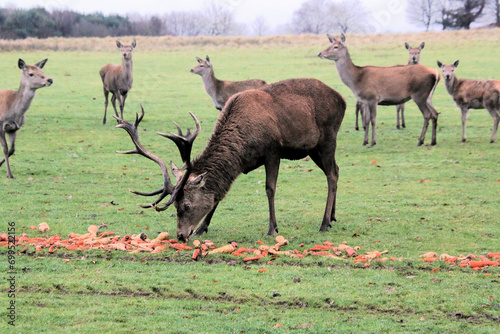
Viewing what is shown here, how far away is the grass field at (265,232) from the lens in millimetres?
6008

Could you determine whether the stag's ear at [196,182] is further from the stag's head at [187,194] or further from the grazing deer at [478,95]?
the grazing deer at [478,95]

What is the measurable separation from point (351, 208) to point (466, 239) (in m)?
2.51

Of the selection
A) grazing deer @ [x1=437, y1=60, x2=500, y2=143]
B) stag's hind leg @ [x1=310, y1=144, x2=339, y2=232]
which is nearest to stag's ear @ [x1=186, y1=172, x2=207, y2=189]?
stag's hind leg @ [x1=310, y1=144, x2=339, y2=232]

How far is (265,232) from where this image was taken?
9.31m

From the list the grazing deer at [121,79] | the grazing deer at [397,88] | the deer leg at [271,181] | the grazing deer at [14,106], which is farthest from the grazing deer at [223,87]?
the deer leg at [271,181]

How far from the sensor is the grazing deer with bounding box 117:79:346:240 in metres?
8.43

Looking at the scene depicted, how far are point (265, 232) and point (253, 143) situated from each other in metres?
1.37

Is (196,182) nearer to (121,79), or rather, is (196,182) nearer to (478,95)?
(478,95)

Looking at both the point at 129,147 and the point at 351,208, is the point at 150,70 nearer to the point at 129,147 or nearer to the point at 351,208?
the point at 129,147

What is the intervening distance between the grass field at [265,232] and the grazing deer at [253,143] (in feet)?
2.02

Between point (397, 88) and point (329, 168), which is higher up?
point (397, 88)

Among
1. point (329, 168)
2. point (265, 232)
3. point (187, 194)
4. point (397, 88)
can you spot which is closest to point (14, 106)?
point (187, 194)

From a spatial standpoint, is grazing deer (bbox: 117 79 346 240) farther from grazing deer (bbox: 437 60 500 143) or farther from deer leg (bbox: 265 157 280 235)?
grazing deer (bbox: 437 60 500 143)

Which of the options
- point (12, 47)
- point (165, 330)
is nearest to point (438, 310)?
point (165, 330)
